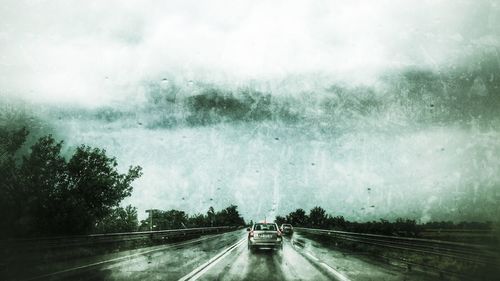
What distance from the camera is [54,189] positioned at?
38125mm

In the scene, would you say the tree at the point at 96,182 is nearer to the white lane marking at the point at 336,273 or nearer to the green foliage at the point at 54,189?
the green foliage at the point at 54,189

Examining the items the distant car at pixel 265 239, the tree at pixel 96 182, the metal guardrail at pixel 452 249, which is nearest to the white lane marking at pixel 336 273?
the metal guardrail at pixel 452 249

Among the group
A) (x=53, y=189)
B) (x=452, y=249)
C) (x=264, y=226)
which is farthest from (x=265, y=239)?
(x=53, y=189)

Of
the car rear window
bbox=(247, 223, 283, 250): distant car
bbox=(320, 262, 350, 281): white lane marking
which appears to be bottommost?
bbox=(320, 262, 350, 281): white lane marking

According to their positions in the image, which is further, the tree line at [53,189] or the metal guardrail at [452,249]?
the tree line at [53,189]

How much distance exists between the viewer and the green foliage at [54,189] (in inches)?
1216

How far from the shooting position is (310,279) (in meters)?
11.3

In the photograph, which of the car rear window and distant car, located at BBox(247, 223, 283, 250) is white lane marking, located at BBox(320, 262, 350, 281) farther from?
the car rear window

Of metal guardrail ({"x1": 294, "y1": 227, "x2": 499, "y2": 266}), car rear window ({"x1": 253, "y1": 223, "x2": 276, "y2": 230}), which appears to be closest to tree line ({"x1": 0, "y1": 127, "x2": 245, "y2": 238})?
car rear window ({"x1": 253, "y1": 223, "x2": 276, "y2": 230})

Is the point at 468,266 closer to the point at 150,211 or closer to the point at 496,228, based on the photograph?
the point at 496,228

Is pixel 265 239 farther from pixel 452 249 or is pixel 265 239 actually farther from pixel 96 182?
pixel 96 182

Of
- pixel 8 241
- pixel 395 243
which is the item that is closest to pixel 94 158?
pixel 8 241

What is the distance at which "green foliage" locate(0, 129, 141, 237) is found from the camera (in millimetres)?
30891

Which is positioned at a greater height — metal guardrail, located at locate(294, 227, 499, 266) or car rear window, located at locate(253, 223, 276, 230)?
car rear window, located at locate(253, 223, 276, 230)
